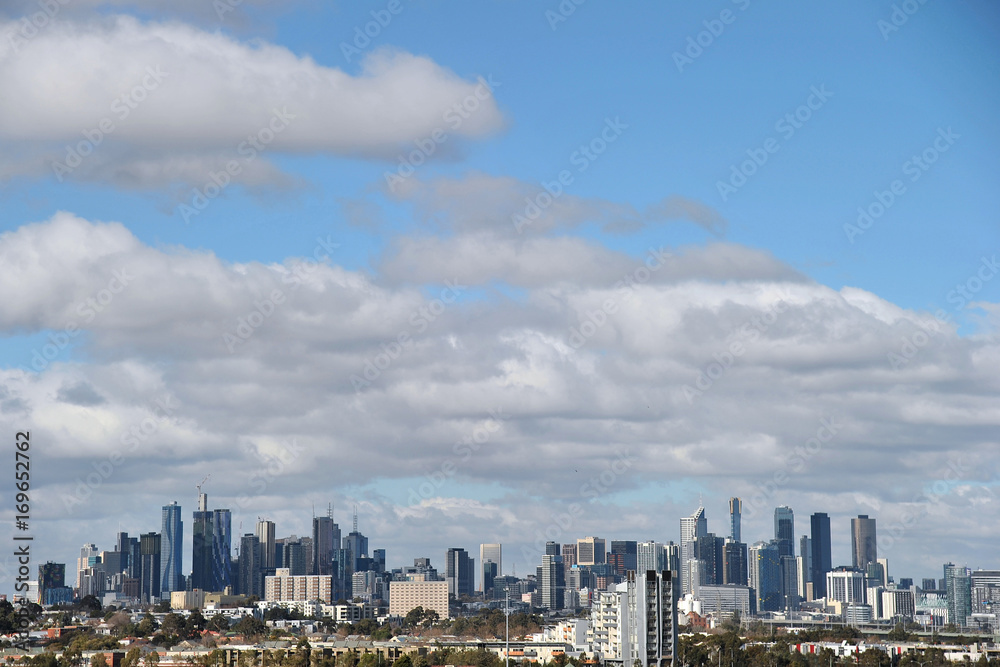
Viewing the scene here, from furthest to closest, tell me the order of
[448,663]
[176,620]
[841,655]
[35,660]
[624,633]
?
[176,620] → [841,655] → [448,663] → [35,660] → [624,633]

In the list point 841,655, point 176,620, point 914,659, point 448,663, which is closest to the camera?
point 448,663

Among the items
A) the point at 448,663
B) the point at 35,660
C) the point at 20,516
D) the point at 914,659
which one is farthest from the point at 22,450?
the point at 914,659

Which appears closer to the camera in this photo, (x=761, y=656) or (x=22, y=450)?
(x=22, y=450)

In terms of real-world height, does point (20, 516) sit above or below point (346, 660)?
above

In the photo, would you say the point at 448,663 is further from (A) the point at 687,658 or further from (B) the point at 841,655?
(B) the point at 841,655

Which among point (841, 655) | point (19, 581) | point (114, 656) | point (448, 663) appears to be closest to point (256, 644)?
point (114, 656)

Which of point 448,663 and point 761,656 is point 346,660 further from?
point 761,656

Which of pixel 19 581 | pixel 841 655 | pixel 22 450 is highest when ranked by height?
pixel 22 450

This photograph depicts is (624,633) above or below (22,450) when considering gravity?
below

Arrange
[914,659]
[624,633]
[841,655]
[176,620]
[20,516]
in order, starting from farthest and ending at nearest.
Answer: [176,620]
[841,655]
[914,659]
[624,633]
[20,516]
